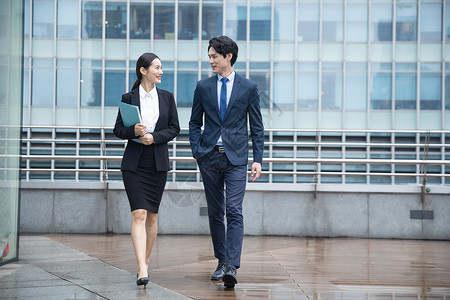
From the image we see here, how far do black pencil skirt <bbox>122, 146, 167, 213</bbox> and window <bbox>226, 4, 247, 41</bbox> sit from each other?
3025cm

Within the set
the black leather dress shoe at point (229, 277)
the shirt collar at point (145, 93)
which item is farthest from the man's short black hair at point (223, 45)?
the black leather dress shoe at point (229, 277)

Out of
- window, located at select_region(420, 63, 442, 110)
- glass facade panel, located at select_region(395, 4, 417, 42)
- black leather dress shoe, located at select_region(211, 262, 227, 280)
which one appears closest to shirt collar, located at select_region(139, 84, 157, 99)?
black leather dress shoe, located at select_region(211, 262, 227, 280)

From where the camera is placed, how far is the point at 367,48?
3484 cm

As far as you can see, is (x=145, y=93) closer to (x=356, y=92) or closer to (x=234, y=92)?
(x=234, y=92)

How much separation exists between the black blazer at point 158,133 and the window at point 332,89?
30.3 meters

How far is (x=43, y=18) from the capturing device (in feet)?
114

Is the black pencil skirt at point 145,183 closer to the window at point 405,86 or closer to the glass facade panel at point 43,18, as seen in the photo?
the glass facade panel at point 43,18

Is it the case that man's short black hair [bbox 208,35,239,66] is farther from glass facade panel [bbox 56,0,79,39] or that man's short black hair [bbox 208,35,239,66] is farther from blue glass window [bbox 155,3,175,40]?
glass facade panel [bbox 56,0,79,39]

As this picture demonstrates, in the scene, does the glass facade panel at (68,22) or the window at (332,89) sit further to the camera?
the window at (332,89)

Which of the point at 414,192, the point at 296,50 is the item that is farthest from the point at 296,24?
the point at 414,192

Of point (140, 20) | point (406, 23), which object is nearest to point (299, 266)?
point (140, 20)

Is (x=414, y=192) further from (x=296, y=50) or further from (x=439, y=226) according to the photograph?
(x=296, y=50)

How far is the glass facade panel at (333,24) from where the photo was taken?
114 feet

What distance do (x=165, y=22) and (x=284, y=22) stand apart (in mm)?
6246
